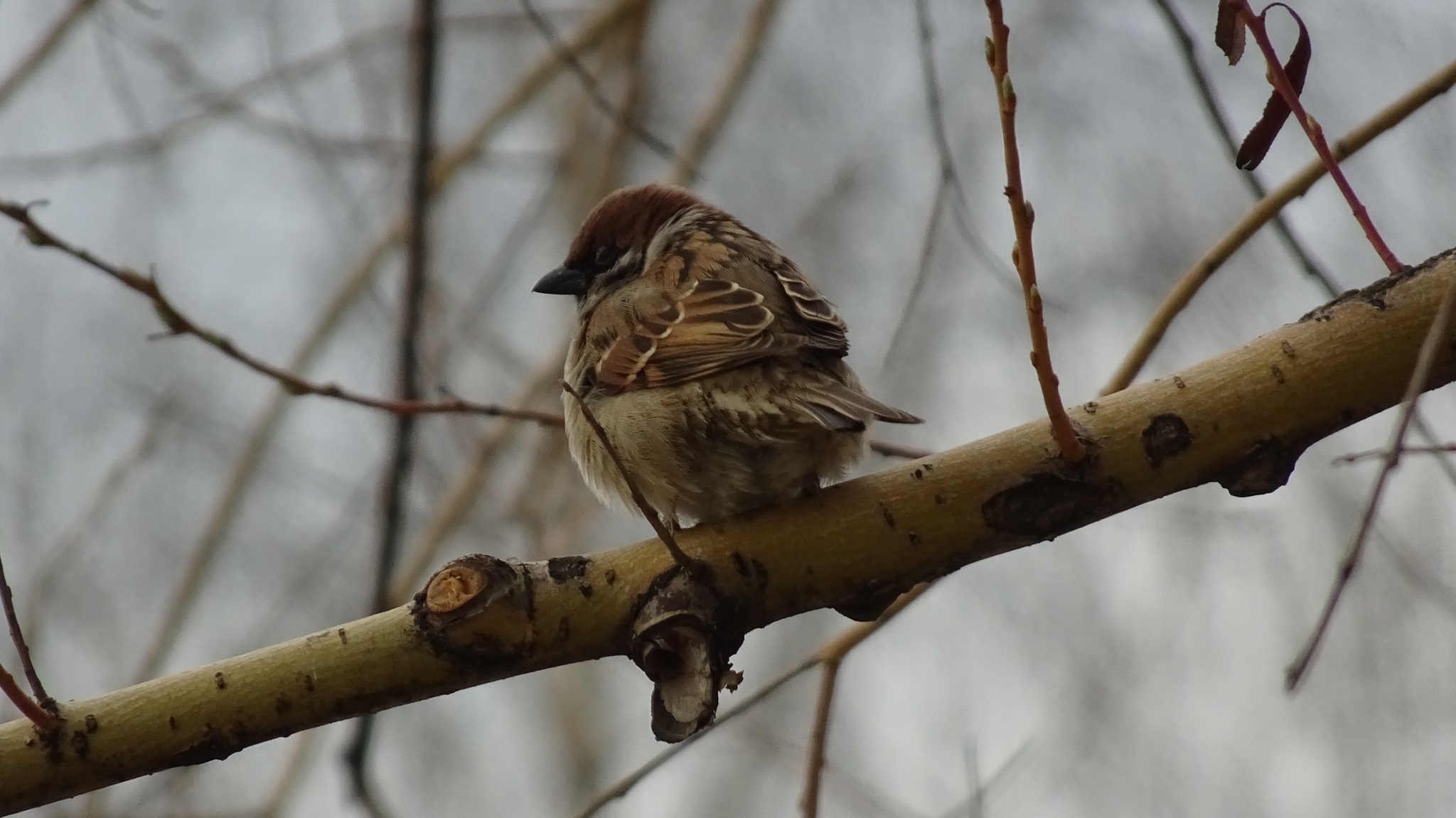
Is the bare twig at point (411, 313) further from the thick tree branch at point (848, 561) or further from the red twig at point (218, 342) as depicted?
the thick tree branch at point (848, 561)

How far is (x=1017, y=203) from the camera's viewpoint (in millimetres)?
1622

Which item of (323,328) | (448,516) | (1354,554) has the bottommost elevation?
(1354,554)

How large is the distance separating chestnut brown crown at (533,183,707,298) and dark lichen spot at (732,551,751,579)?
171 cm

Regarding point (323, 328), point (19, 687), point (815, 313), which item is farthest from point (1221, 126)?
point (323, 328)

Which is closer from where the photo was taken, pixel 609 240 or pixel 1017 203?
pixel 1017 203

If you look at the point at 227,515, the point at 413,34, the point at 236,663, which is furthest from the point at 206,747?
the point at 227,515

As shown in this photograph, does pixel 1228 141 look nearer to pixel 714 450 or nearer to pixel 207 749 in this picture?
pixel 714 450

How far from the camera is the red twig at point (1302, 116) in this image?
→ 173cm

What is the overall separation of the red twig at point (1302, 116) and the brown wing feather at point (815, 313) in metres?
1.20

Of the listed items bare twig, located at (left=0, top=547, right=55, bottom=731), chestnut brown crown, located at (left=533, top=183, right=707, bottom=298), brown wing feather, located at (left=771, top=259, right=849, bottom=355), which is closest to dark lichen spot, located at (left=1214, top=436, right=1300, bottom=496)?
brown wing feather, located at (left=771, top=259, right=849, bottom=355)

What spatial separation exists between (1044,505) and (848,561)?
330 millimetres

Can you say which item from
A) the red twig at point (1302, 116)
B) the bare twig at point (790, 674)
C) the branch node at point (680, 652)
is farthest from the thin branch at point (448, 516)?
the red twig at point (1302, 116)

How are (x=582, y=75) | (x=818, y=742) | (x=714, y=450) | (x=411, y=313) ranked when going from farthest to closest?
1. (x=582, y=75)
2. (x=411, y=313)
3. (x=714, y=450)
4. (x=818, y=742)

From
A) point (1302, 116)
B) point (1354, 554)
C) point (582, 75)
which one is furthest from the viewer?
point (582, 75)
